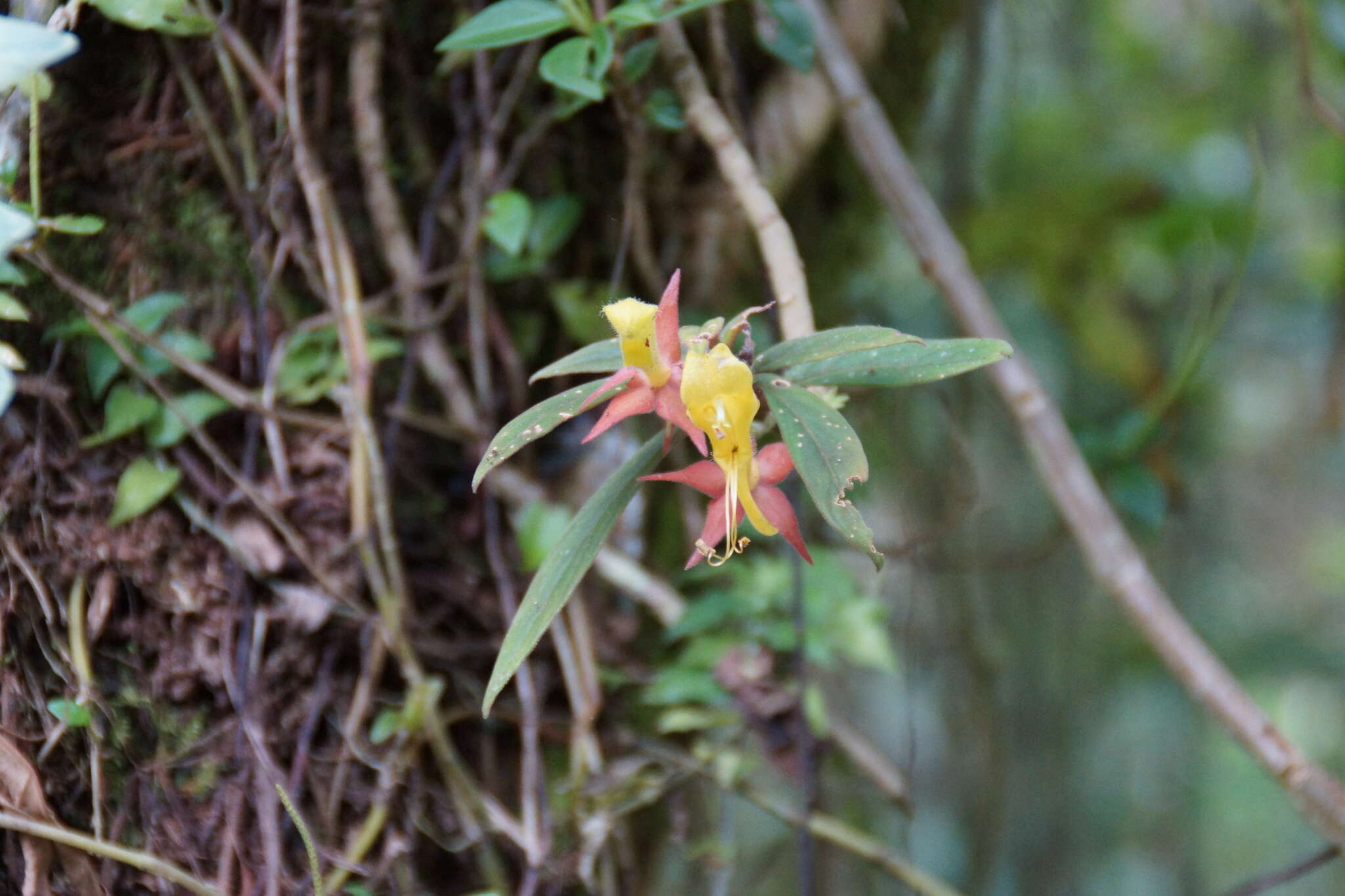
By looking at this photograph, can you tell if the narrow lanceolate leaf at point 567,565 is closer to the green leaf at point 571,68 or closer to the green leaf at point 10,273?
the green leaf at point 571,68

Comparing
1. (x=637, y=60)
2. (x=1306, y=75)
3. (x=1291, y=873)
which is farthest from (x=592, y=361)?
(x=1306, y=75)

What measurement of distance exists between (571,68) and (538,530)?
420mm

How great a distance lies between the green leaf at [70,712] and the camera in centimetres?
66

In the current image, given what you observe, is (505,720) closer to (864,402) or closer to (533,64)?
(533,64)

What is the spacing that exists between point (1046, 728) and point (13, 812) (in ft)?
6.43

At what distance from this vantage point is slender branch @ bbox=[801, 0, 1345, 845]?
2.29 feet

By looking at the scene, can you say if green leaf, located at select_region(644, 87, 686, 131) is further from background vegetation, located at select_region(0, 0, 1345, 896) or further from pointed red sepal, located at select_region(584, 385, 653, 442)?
pointed red sepal, located at select_region(584, 385, 653, 442)

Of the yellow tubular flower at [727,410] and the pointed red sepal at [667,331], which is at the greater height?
the pointed red sepal at [667,331]

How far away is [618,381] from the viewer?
43 cm

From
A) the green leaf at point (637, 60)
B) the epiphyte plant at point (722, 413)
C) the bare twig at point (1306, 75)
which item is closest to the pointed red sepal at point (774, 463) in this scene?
the epiphyte plant at point (722, 413)

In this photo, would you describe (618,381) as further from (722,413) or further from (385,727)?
(385,727)

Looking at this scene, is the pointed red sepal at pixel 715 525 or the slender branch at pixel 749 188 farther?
the slender branch at pixel 749 188

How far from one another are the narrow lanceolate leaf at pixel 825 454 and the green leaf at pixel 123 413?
561 millimetres

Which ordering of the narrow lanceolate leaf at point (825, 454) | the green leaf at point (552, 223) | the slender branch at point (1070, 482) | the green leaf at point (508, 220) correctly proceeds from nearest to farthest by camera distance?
the narrow lanceolate leaf at point (825, 454) < the slender branch at point (1070, 482) < the green leaf at point (508, 220) < the green leaf at point (552, 223)
